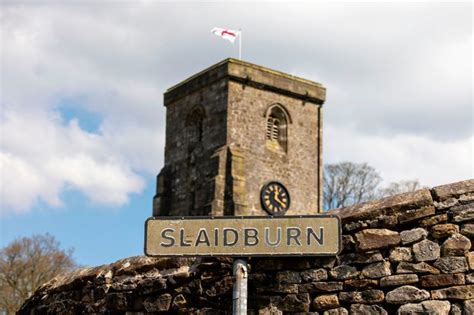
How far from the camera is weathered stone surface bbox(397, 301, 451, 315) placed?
18.4 ft

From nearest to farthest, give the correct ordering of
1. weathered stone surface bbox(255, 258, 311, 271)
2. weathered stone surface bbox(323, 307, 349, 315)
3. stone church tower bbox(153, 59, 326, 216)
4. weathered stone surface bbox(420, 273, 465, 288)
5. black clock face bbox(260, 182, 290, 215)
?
1. weathered stone surface bbox(420, 273, 465, 288)
2. weathered stone surface bbox(323, 307, 349, 315)
3. weathered stone surface bbox(255, 258, 311, 271)
4. stone church tower bbox(153, 59, 326, 216)
5. black clock face bbox(260, 182, 290, 215)

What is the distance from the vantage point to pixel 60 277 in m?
8.48

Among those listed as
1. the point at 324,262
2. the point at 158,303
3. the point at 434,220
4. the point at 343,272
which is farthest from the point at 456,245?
the point at 158,303

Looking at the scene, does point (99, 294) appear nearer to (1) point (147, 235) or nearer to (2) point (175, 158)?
(1) point (147, 235)

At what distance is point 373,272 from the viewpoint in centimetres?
595

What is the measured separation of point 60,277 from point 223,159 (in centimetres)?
2673

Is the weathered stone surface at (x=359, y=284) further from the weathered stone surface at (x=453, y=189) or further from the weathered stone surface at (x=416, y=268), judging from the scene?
the weathered stone surface at (x=453, y=189)

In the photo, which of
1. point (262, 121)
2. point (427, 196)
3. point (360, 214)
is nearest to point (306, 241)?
point (360, 214)

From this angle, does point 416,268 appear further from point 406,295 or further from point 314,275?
point 314,275

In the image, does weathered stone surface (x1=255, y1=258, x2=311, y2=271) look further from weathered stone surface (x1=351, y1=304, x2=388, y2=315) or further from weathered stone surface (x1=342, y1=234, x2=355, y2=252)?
weathered stone surface (x1=351, y1=304, x2=388, y2=315)

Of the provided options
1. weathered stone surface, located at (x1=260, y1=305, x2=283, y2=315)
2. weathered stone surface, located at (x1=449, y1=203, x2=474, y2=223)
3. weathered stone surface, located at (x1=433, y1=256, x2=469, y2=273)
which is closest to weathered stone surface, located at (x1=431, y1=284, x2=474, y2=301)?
weathered stone surface, located at (x1=433, y1=256, x2=469, y2=273)

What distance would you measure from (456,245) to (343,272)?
0.84m

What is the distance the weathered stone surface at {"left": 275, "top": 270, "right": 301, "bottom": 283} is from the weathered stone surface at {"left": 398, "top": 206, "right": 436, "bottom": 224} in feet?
2.89

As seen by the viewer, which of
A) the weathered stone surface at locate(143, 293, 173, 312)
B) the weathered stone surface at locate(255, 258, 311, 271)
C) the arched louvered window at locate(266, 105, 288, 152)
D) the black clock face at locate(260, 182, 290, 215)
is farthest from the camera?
the arched louvered window at locate(266, 105, 288, 152)
